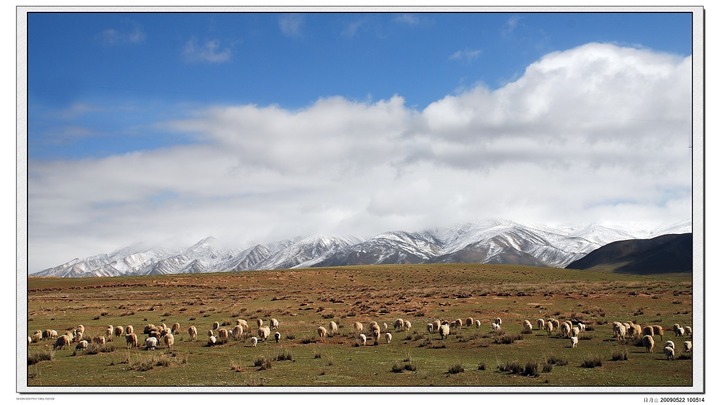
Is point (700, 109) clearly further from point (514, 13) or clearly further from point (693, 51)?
point (514, 13)

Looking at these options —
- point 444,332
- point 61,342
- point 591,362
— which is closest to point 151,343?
point 61,342

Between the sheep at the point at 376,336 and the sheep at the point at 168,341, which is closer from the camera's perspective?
the sheep at the point at 168,341

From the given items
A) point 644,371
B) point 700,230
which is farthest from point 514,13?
point 644,371

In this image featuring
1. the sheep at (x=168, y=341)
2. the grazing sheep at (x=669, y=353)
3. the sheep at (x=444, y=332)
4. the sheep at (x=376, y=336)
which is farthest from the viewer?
the sheep at (x=444, y=332)

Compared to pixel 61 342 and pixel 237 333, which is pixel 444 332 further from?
pixel 61 342

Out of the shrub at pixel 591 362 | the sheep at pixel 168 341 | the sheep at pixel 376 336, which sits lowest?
the sheep at pixel 376 336

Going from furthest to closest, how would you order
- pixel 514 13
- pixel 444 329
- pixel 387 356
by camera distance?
pixel 444 329 < pixel 387 356 < pixel 514 13

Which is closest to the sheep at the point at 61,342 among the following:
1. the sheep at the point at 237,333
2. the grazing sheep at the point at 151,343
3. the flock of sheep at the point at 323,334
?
the flock of sheep at the point at 323,334

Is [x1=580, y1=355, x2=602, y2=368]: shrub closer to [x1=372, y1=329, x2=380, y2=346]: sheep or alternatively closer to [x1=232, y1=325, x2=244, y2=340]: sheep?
[x1=372, y1=329, x2=380, y2=346]: sheep

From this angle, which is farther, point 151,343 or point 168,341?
point 168,341

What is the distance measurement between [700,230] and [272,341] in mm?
19459

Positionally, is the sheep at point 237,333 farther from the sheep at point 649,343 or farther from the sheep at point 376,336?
the sheep at point 649,343

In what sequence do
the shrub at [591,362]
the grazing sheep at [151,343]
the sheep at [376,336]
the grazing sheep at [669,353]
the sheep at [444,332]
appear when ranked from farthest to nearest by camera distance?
the sheep at [444,332] < the sheep at [376,336] < the grazing sheep at [151,343] < the grazing sheep at [669,353] < the shrub at [591,362]

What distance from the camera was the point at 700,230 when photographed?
51.1 feet
